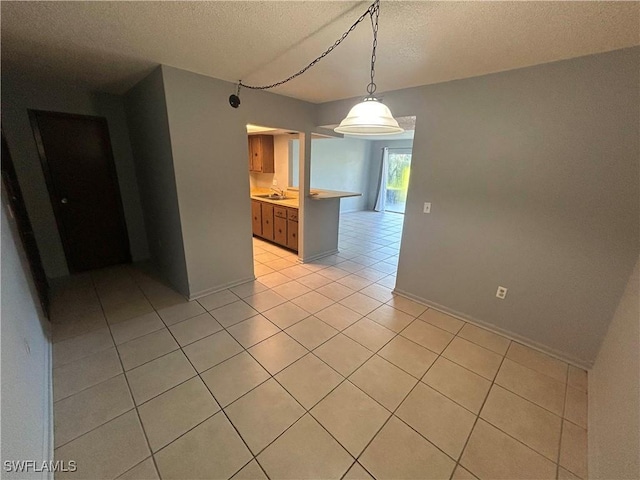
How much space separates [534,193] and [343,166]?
239 inches

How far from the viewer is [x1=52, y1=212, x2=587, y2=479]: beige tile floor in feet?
4.50

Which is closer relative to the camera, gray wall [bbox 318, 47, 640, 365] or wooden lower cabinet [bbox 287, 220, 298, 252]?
gray wall [bbox 318, 47, 640, 365]

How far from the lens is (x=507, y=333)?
2.42m

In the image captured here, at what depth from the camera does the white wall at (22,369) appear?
1.07m

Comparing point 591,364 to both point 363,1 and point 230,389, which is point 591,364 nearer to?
point 230,389

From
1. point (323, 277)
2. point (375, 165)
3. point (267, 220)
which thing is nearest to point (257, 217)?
point (267, 220)

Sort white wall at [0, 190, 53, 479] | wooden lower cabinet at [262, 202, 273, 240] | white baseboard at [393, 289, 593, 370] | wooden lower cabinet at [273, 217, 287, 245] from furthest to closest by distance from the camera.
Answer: wooden lower cabinet at [262, 202, 273, 240] < wooden lower cabinet at [273, 217, 287, 245] < white baseboard at [393, 289, 593, 370] < white wall at [0, 190, 53, 479]

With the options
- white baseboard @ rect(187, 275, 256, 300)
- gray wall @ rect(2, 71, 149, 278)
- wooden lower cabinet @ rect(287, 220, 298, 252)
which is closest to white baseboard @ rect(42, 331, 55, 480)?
white baseboard @ rect(187, 275, 256, 300)

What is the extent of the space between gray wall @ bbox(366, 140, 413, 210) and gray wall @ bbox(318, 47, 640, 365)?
220 inches

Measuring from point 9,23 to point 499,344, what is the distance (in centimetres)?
436

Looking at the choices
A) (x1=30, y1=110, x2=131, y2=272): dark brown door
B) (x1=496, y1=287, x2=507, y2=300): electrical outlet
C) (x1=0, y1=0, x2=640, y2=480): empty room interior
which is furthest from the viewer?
(x1=30, y1=110, x2=131, y2=272): dark brown door

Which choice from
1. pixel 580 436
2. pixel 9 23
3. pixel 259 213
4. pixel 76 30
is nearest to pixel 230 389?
pixel 580 436

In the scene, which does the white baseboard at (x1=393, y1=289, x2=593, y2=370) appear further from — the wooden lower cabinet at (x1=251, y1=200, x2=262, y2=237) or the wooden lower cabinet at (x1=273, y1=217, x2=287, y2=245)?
the wooden lower cabinet at (x1=251, y1=200, x2=262, y2=237)

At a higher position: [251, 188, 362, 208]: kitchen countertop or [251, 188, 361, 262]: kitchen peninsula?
[251, 188, 362, 208]: kitchen countertop
